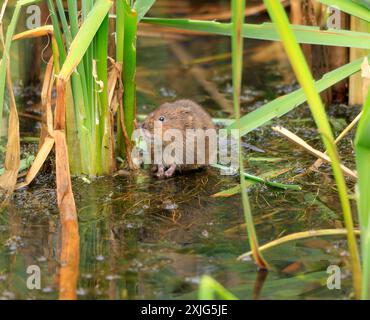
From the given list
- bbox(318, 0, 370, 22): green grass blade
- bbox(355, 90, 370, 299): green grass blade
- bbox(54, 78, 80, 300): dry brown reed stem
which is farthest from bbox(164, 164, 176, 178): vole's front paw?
bbox(355, 90, 370, 299): green grass blade

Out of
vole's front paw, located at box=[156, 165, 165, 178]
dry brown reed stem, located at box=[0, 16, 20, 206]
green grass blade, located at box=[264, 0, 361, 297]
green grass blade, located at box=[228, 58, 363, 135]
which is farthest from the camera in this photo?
vole's front paw, located at box=[156, 165, 165, 178]

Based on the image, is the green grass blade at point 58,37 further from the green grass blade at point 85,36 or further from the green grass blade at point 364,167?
the green grass blade at point 364,167

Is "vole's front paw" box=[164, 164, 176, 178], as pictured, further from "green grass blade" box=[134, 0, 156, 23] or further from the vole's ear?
"green grass blade" box=[134, 0, 156, 23]

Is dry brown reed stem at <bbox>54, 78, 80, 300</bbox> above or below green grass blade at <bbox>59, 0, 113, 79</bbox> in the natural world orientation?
below

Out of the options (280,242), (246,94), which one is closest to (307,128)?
(246,94)

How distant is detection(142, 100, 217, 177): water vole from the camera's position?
5289mm

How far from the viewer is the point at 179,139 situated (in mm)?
5355

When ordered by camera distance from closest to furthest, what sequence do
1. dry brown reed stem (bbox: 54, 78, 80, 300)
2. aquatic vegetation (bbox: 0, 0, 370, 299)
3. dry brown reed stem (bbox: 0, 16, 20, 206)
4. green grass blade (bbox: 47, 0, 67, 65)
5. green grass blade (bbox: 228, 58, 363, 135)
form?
dry brown reed stem (bbox: 54, 78, 80, 300)
aquatic vegetation (bbox: 0, 0, 370, 299)
green grass blade (bbox: 228, 58, 363, 135)
green grass blade (bbox: 47, 0, 67, 65)
dry brown reed stem (bbox: 0, 16, 20, 206)

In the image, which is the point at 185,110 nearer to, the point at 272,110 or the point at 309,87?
the point at 272,110

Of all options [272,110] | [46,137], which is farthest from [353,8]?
[46,137]

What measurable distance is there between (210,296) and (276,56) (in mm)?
6398

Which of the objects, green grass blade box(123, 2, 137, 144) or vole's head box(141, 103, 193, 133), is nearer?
green grass blade box(123, 2, 137, 144)

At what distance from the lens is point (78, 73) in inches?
189
